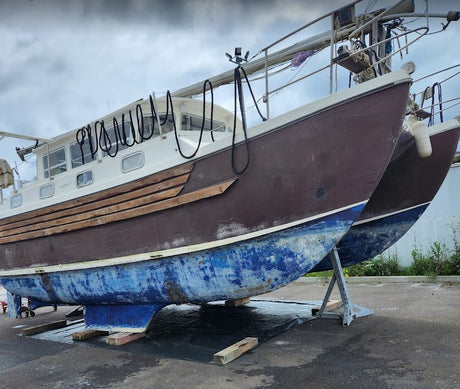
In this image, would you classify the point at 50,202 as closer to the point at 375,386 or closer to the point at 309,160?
the point at 309,160

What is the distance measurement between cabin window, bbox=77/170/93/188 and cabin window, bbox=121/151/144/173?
75 cm

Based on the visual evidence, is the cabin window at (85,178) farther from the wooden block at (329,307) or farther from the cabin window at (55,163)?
the wooden block at (329,307)

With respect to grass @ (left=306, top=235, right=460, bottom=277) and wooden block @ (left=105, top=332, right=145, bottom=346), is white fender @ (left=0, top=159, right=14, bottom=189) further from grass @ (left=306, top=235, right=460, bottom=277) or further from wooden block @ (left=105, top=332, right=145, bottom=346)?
grass @ (left=306, top=235, right=460, bottom=277)

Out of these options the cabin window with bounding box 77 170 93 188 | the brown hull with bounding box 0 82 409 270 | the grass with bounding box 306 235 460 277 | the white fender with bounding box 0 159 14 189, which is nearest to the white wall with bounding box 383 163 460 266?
the grass with bounding box 306 235 460 277

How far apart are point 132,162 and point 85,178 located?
109 centimetres

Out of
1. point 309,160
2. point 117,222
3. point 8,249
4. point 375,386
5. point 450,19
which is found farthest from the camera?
point 8,249

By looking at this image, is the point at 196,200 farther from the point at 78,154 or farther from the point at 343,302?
the point at 78,154

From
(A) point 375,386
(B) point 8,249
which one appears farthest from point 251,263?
(B) point 8,249

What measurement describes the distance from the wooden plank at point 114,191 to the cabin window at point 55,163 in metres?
0.81

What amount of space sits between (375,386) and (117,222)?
147 inches

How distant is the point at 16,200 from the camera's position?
7312 millimetres

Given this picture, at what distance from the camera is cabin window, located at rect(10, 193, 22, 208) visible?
23.7 ft

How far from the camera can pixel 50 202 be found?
6430 mm

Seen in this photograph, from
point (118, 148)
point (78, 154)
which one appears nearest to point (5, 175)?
point (78, 154)
